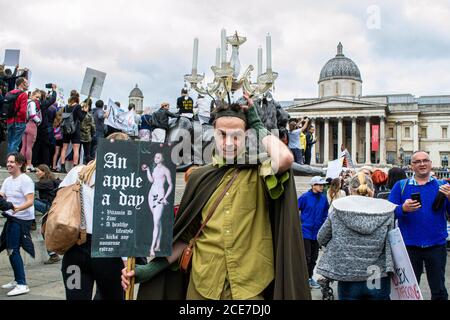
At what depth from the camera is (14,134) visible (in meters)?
9.40

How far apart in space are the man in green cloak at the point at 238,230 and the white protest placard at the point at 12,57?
9035 millimetres

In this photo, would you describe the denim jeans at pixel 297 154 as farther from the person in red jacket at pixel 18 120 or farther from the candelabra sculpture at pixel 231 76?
the person in red jacket at pixel 18 120

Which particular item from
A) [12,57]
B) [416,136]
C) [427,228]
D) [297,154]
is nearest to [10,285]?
[427,228]

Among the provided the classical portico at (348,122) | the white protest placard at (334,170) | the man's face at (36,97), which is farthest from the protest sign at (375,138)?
the man's face at (36,97)

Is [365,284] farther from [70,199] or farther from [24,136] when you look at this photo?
[24,136]

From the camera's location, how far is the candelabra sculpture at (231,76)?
12.0m

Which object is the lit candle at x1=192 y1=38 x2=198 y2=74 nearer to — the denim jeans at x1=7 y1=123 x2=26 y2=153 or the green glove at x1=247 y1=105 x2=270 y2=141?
the denim jeans at x1=7 y1=123 x2=26 y2=153

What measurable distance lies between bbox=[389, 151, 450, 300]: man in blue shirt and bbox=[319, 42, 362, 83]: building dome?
260ft

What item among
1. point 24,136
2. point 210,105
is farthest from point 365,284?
point 210,105

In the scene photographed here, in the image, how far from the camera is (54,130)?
11.6 meters

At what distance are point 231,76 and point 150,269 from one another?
9626 mm

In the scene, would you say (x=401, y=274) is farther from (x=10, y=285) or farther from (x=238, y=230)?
(x=10, y=285)

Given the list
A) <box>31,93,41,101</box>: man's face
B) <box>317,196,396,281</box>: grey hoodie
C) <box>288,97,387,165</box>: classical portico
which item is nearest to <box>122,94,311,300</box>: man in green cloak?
<box>317,196,396,281</box>: grey hoodie
